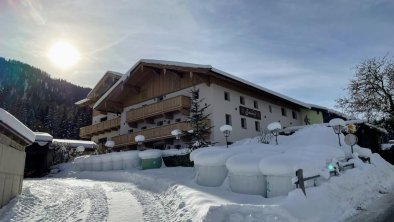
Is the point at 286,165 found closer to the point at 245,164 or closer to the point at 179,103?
the point at 245,164

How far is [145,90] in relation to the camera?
113ft

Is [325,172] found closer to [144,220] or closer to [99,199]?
[144,220]

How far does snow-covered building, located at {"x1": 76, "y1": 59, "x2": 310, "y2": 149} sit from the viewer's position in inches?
1080

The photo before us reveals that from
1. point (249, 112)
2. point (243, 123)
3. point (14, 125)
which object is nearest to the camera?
point (14, 125)

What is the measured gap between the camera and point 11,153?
11.7m

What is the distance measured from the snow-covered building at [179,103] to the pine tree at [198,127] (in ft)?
2.22

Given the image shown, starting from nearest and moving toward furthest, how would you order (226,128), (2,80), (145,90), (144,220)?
(144,220) → (226,128) → (145,90) → (2,80)

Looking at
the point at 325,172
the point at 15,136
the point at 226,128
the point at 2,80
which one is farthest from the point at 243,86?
the point at 2,80

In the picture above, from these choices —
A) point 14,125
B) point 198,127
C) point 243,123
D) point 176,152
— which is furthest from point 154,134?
point 14,125

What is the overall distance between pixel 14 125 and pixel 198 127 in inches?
590

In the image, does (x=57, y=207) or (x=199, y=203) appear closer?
(x=199, y=203)

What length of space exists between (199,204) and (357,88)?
27841 mm

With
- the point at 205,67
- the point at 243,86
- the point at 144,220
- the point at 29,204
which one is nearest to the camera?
the point at 144,220

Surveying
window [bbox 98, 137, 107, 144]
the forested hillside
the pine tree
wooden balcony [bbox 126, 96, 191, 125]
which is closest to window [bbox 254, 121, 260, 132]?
the pine tree
